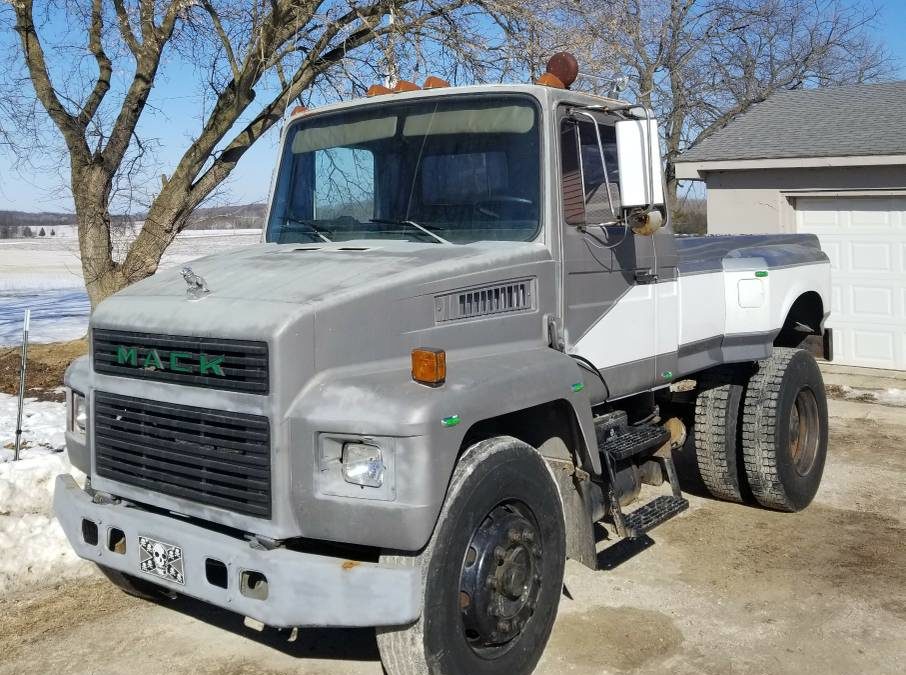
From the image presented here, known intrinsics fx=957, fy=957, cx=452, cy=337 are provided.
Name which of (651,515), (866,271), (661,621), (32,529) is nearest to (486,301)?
(651,515)

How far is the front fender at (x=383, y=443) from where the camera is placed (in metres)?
3.40


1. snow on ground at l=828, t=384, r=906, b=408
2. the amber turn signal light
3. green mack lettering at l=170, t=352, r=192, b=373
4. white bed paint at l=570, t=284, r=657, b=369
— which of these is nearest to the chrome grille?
green mack lettering at l=170, t=352, r=192, b=373

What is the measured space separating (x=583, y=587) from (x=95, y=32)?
9.35m

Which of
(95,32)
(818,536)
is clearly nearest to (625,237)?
(818,536)

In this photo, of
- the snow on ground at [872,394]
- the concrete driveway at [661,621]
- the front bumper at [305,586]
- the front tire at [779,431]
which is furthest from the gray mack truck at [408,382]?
the snow on ground at [872,394]

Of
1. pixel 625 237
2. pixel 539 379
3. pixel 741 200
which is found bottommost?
pixel 539 379

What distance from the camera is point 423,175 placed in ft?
15.5

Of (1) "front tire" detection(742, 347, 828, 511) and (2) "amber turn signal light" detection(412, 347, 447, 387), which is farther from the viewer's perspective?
(1) "front tire" detection(742, 347, 828, 511)

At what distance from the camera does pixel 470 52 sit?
11.3 metres

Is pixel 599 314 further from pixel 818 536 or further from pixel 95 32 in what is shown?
pixel 95 32

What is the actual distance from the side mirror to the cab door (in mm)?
248

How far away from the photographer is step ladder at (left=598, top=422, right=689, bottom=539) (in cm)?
488

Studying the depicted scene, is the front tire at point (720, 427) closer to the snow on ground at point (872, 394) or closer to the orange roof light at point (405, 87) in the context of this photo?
the orange roof light at point (405, 87)

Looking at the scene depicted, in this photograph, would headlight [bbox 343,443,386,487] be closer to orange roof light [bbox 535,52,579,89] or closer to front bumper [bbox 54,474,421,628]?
front bumper [bbox 54,474,421,628]
